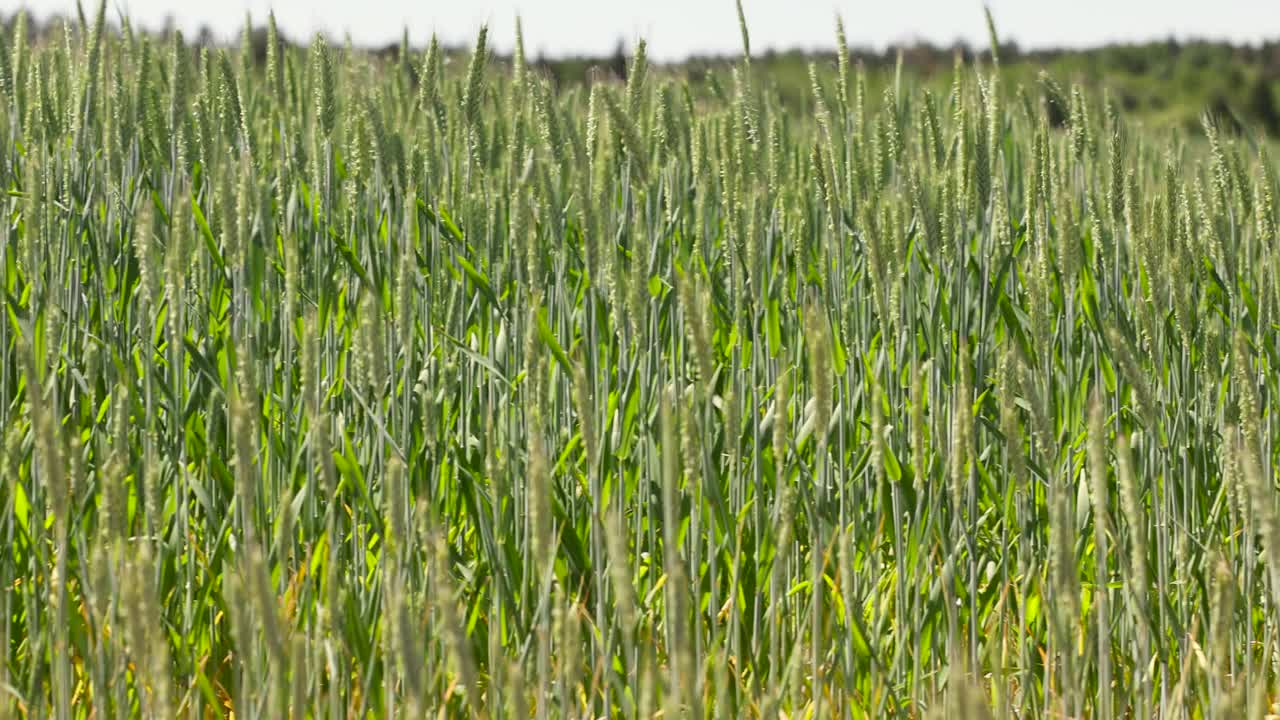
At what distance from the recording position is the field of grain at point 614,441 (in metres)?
1.02

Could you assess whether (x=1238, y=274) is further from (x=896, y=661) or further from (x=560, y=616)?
(x=560, y=616)

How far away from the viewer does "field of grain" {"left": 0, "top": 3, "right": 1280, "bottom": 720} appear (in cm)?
102

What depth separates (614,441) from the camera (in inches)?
64.0

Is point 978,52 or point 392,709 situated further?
point 978,52

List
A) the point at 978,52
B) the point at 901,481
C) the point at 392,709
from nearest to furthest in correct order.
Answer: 1. the point at 392,709
2. the point at 901,481
3. the point at 978,52

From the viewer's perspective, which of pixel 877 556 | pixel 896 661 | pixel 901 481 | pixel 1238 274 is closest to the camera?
pixel 896 661

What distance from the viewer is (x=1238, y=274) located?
1.98 m

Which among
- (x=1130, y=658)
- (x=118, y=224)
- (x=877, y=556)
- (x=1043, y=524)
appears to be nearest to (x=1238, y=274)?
(x=1043, y=524)

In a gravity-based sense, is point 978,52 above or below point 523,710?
above

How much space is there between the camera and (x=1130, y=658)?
59.7 inches

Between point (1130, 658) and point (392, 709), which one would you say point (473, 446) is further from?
point (1130, 658)

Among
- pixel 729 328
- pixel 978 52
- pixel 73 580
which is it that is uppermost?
pixel 978 52

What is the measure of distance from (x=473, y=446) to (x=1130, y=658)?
89 cm

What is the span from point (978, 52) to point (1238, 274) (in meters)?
0.58
